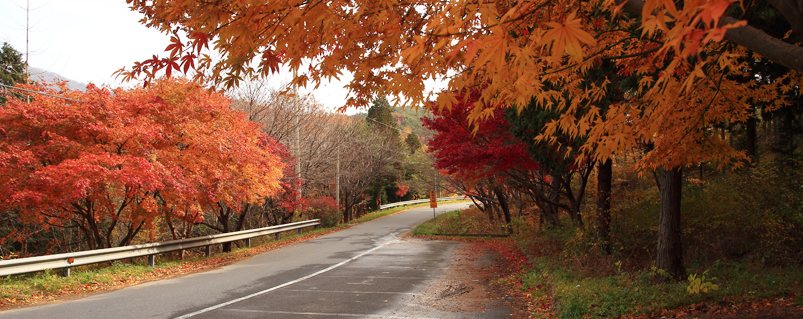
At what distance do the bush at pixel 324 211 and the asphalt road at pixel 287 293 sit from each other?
456 inches

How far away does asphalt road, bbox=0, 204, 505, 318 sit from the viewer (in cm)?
683

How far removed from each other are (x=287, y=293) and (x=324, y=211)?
17674 mm

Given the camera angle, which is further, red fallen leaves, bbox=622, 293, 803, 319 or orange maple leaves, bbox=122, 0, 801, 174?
red fallen leaves, bbox=622, 293, 803, 319

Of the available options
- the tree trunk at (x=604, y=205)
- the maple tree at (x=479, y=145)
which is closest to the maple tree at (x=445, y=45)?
the tree trunk at (x=604, y=205)

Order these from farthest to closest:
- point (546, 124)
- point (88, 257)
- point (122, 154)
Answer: point (122, 154), point (88, 257), point (546, 124)

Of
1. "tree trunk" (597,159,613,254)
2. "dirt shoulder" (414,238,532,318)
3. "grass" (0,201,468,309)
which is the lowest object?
"dirt shoulder" (414,238,532,318)

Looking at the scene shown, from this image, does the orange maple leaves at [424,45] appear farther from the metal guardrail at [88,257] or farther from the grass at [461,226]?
the grass at [461,226]

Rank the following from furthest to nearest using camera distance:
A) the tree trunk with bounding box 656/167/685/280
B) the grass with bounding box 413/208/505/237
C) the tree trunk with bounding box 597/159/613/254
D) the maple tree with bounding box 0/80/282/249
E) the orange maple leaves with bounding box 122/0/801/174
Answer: the grass with bounding box 413/208/505/237, the tree trunk with bounding box 597/159/613/254, the maple tree with bounding box 0/80/282/249, the tree trunk with bounding box 656/167/685/280, the orange maple leaves with bounding box 122/0/801/174

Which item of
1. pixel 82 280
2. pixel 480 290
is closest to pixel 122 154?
pixel 82 280

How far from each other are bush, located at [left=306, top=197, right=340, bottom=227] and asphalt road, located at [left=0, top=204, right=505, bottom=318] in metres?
11.6

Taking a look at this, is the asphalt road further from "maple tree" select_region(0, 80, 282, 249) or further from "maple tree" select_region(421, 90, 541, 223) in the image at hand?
"maple tree" select_region(421, 90, 541, 223)

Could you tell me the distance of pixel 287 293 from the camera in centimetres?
826

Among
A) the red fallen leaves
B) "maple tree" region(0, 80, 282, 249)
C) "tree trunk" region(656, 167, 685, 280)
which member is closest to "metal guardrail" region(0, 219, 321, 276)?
"maple tree" region(0, 80, 282, 249)

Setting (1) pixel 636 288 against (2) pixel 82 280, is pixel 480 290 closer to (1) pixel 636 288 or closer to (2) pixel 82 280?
(1) pixel 636 288
